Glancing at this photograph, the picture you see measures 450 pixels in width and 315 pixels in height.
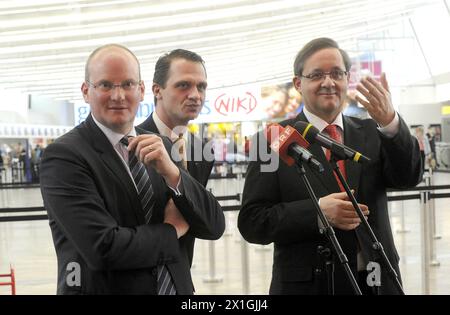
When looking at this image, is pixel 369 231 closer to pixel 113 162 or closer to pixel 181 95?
pixel 113 162

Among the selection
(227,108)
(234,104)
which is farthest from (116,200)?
(234,104)

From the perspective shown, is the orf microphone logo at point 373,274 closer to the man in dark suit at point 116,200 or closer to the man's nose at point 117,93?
the man in dark suit at point 116,200

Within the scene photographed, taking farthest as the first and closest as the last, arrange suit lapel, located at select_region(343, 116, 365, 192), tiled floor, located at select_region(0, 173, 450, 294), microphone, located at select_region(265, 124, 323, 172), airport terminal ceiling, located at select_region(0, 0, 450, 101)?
airport terminal ceiling, located at select_region(0, 0, 450, 101), tiled floor, located at select_region(0, 173, 450, 294), suit lapel, located at select_region(343, 116, 365, 192), microphone, located at select_region(265, 124, 323, 172)

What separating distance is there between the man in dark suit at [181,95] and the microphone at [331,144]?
0.87 metres

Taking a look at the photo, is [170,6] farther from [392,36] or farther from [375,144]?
[392,36]

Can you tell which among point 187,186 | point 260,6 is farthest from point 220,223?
point 260,6

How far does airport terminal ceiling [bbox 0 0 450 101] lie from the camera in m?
12.7

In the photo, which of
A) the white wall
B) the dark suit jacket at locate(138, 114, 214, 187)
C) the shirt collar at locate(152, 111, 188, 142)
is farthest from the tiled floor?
the white wall

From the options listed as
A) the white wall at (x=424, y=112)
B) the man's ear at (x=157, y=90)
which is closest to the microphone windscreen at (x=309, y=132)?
the man's ear at (x=157, y=90)

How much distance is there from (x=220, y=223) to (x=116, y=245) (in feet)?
1.54

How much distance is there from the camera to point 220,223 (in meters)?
2.44

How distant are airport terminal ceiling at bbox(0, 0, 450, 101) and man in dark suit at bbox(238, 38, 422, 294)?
9490 mm

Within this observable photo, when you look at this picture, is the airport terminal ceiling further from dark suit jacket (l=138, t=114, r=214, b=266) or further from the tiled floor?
dark suit jacket (l=138, t=114, r=214, b=266)

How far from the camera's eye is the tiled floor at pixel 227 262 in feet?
22.9
